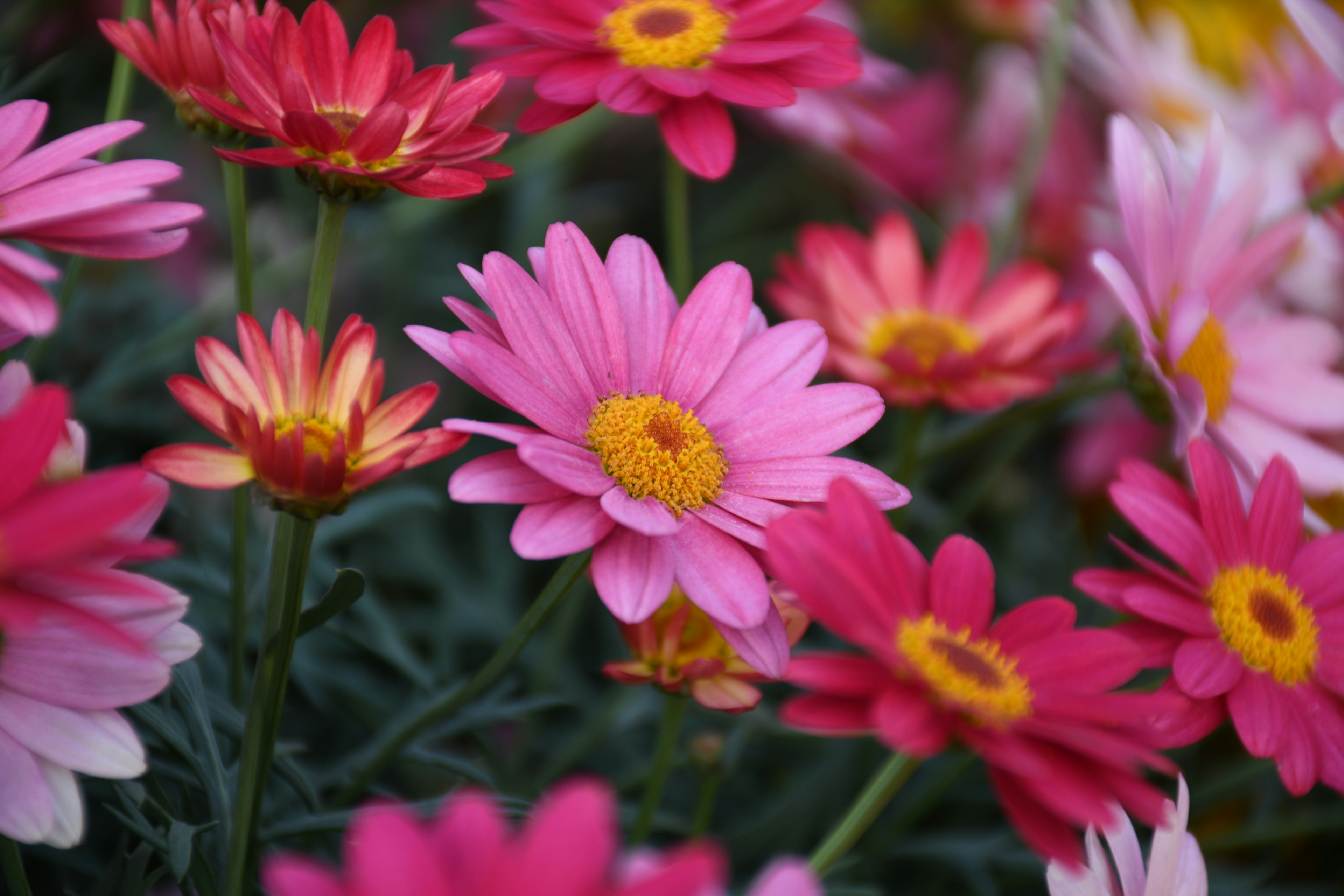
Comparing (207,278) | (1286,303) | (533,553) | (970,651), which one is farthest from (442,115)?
(1286,303)

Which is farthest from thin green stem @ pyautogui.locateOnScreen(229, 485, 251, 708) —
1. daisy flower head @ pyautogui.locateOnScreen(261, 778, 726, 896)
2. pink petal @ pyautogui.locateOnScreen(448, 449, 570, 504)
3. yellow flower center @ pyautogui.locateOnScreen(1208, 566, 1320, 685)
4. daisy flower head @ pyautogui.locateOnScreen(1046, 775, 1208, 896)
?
yellow flower center @ pyautogui.locateOnScreen(1208, 566, 1320, 685)

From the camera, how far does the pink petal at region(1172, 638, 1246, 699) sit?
555mm

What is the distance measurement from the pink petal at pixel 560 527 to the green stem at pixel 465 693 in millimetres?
25

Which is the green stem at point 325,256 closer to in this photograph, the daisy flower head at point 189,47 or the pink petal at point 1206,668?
the daisy flower head at point 189,47

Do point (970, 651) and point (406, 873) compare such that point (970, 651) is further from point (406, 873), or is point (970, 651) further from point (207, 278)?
point (207, 278)

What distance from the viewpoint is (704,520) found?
0.54 m

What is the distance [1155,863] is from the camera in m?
0.53

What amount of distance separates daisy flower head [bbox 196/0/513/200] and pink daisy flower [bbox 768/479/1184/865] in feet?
0.86

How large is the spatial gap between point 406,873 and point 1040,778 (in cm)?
25

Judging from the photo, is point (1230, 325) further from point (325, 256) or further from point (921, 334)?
point (325, 256)

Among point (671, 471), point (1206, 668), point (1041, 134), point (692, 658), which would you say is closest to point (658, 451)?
point (671, 471)

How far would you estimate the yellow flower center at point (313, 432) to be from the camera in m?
0.48

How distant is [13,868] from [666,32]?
61 cm

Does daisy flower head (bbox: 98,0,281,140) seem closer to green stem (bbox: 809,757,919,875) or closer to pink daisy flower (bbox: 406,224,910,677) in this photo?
pink daisy flower (bbox: 406,224,910,677)
